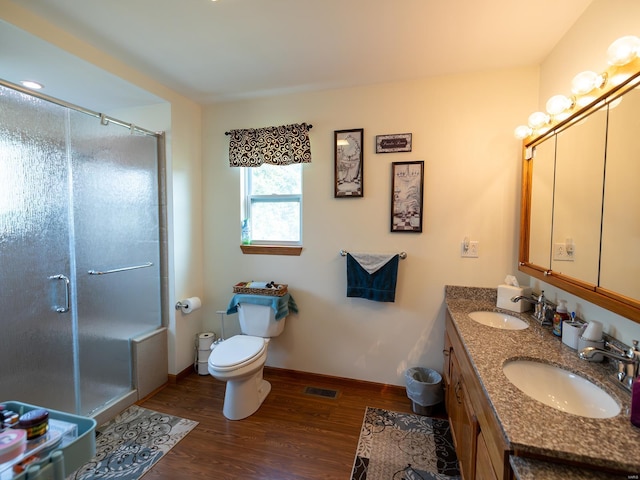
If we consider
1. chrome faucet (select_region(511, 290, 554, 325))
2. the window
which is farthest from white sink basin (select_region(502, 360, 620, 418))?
the window

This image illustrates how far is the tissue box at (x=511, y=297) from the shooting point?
1884 millimetres

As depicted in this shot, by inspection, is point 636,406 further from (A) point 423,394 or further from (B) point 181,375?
(B) point 181,375

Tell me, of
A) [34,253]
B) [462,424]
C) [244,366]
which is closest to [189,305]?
[244,366]

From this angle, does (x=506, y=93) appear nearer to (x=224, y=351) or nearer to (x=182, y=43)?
(x=182, y=43)

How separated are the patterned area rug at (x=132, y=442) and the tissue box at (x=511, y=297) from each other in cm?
228

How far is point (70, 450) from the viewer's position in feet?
3.11

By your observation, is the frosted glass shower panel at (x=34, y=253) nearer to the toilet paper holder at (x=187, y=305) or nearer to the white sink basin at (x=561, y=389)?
the toilet paper holder at (x=187, y=305)

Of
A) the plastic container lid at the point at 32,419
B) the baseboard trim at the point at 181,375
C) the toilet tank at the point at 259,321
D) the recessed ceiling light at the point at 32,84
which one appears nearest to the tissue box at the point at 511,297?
the toilet tank at the point at 259,321

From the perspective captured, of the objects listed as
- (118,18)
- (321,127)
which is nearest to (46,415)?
(118,18)

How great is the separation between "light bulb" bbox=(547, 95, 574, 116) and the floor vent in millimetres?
2394

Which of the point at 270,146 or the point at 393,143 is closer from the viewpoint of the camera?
the point at 393,143

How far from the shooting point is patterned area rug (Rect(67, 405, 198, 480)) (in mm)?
1583

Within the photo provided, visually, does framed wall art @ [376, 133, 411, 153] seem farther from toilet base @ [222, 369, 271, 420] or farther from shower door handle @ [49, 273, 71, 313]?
shower door handle @ [49, 273, 71, 313]

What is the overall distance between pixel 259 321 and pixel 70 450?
1486 millimetres
